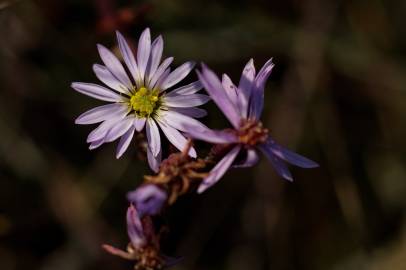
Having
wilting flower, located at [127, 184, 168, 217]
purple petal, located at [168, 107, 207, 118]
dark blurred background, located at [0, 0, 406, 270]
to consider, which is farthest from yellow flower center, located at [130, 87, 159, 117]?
dark blurred background, located at [0, 0, 406, 270]

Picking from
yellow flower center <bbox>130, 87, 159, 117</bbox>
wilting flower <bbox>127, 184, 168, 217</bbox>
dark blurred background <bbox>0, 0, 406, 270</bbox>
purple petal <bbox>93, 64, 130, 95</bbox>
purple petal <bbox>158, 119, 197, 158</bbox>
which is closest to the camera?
wilting flower <bbox>127, 184, 168, 217</bbox>

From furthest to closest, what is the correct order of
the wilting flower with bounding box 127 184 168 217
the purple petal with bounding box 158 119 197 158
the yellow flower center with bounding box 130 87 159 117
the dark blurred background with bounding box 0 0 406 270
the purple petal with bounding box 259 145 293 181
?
the dark blurred background with bounding box 0 0 406 270, the yellow flower center with bounding box 130 87 159 117, the purple petal with bounding box 158 119 197 158, the purple petal with bounding box 259 145 293 181, the wilting flower with bounding box 127 184 168 217

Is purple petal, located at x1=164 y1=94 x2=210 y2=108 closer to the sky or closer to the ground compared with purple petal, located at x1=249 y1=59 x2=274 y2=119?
closer to the sky

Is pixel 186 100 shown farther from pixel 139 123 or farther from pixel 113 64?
pixel 113 64

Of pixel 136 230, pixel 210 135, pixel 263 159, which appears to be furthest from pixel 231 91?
pixel 263 159

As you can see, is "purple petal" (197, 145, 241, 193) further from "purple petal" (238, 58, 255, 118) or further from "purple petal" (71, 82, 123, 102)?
"purple petal" (71, 82, 123, 102)

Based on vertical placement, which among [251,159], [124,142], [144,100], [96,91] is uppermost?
[96,91]

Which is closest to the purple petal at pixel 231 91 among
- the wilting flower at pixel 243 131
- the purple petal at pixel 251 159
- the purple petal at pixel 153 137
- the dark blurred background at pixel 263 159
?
the wilting flower at pixel 243 131

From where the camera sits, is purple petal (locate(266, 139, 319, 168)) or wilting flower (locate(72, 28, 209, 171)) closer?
purple petal (locate(266, 139, 319, 168))
